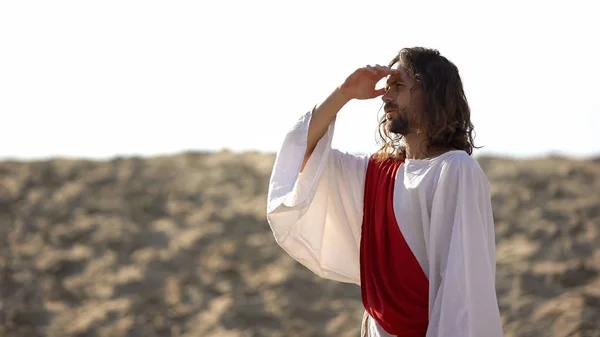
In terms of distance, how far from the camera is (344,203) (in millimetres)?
3775

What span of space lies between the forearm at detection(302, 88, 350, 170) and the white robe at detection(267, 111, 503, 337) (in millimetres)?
29

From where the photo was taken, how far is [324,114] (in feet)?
11.8

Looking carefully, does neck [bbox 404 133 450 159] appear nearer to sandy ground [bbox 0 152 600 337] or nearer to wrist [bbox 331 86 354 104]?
wrist [bbox 331 86 354 104]

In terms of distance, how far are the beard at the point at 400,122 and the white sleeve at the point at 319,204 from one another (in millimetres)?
275

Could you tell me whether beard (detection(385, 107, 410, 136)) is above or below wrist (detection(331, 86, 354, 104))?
below

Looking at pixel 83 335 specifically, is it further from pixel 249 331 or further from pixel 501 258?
pixel 501 258

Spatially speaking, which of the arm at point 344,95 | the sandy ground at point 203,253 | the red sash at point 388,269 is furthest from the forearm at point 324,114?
the sandy ground at point 203,253

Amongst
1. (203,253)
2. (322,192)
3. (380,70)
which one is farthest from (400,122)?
(203,253)

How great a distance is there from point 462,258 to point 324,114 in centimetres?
80

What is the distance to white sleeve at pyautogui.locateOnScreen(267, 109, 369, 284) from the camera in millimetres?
3578

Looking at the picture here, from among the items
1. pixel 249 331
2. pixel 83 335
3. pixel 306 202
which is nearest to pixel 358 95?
pixel 306 202

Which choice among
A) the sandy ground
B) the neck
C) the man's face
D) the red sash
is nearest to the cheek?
the man's face

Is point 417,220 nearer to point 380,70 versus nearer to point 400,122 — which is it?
point 400,122

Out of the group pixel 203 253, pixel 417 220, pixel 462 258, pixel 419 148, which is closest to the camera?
pixel 462 258
